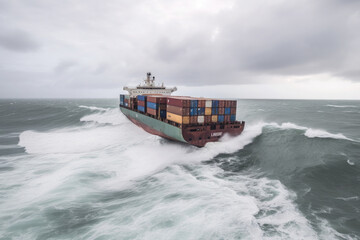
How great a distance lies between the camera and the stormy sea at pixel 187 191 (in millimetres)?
10578

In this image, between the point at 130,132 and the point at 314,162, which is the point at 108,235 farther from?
the point at 130,132

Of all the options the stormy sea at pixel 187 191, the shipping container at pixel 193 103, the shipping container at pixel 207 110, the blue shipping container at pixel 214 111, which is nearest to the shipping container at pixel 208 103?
the shipping container at pixel 207 110

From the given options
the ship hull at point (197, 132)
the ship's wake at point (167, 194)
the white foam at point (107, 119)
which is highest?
the ship hull at point (197, 132)

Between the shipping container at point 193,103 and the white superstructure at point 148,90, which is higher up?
the white superstructure at point 148,90

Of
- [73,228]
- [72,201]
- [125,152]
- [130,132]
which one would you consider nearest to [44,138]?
[130,132]

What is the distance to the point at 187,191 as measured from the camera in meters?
14.8

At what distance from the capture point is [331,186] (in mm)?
14992

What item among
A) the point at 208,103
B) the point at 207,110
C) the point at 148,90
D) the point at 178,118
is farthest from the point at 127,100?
the point at 208,103

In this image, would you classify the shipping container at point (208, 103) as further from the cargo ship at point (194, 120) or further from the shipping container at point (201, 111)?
the shipping container at point (201, 111)

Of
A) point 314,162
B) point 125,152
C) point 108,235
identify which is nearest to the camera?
point 108,235

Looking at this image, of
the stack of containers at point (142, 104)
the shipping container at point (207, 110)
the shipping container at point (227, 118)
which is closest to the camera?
the shipping container at point (207, 110)

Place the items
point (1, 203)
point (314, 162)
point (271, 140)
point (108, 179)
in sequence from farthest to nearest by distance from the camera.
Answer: point (271, 140) < point (314, 162) < point (108, 179) < point (1, 203)

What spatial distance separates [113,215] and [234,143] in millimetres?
19007

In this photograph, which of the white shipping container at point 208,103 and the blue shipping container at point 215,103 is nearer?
the white shipping container at point 208,103
